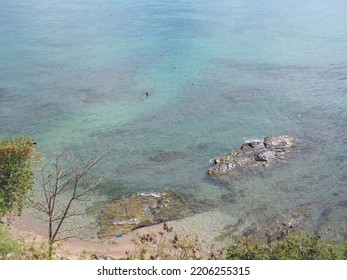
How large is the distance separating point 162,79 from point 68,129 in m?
19.0

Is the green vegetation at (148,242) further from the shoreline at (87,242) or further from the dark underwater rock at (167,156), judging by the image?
the dark underwater rock at (167,156)

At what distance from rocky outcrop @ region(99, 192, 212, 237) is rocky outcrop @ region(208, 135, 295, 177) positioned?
531cm

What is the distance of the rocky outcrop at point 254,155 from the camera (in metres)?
44.7

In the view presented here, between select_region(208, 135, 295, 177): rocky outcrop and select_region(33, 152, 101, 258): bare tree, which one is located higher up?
select_region(208, 135, 295, 177): rocky outcrop

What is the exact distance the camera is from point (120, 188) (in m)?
42.7

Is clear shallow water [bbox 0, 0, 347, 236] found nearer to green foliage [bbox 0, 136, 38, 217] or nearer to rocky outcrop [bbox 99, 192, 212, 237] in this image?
rocky outcrop [bbox 99, 192, 212, 237]

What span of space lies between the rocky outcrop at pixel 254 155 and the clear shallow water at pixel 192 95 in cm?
129

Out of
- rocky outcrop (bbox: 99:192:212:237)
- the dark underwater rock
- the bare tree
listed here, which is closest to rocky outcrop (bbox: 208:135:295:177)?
the dark underwater rock

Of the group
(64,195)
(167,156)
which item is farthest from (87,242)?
(167,156)

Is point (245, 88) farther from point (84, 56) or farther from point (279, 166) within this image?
point (84, 56)

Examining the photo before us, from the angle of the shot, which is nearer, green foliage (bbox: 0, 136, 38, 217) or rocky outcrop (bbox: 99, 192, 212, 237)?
green foliage (bbox: 0, 136, 38, 217)

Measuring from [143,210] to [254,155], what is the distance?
45.3 feet

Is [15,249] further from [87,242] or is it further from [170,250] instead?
[170,250]

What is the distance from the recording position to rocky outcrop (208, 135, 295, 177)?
1761 inches
